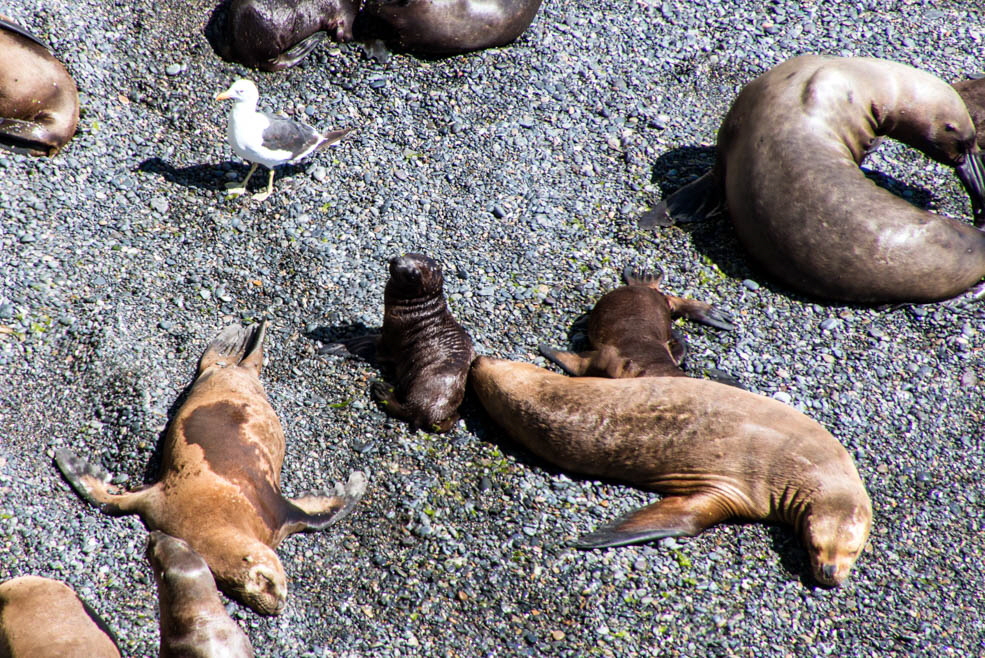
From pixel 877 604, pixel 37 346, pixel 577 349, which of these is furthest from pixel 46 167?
pixel 877 604

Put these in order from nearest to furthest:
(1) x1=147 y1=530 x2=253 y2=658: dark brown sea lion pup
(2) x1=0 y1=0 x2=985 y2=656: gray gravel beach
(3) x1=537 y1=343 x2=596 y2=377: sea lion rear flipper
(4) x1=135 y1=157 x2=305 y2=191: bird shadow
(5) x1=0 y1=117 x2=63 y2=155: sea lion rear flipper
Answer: (1) x1=147 y1=530 x2=253 y2=658: dark brown sea lion pup
(2) x1=0 y1=0 x2=985 y2=656: gray gravel beach
(3) x1=537 y1=343 x2=596 y2=377: sea lion rear flipper
(5) x1=0 y1=117 x2=63 y2=155: sea lion rear flipper
(4) x1=135 y1=157 x2=305 y2=191: bird shadow

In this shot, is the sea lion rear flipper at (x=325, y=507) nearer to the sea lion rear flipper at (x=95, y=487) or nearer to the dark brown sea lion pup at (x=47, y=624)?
the sea lion rear flipper at (x=95, y=487)

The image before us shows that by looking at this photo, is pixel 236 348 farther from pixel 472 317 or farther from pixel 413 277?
pixel 472 317

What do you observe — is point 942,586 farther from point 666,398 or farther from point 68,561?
point 68,561

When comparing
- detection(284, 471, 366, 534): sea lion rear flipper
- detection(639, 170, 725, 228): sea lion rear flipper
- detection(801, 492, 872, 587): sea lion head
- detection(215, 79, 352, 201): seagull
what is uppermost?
detection(215, 79, 352, 201): seagull

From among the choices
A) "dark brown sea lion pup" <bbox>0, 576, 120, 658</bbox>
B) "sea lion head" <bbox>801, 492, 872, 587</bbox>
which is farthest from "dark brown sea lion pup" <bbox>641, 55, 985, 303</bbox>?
"dark brown sea lion pup" <bbox>0, 576, 120, 658</bbox>

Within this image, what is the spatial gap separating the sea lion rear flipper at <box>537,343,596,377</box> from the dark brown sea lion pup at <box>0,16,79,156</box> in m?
3.85

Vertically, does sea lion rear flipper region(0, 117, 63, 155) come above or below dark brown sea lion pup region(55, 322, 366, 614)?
above

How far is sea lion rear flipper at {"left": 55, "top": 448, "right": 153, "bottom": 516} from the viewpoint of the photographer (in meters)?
4.05

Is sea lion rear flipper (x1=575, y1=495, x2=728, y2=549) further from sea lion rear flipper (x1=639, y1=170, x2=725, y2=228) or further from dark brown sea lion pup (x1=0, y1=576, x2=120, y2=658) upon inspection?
sea lion rear flipper (x1=639, y1=170, x2=725, y2=228)

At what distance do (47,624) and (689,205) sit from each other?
192 inches

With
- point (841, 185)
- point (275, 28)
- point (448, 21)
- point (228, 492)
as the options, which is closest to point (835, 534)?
point (841, 185)

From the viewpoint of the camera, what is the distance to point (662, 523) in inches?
170

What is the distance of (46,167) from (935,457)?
6109 millimetres
